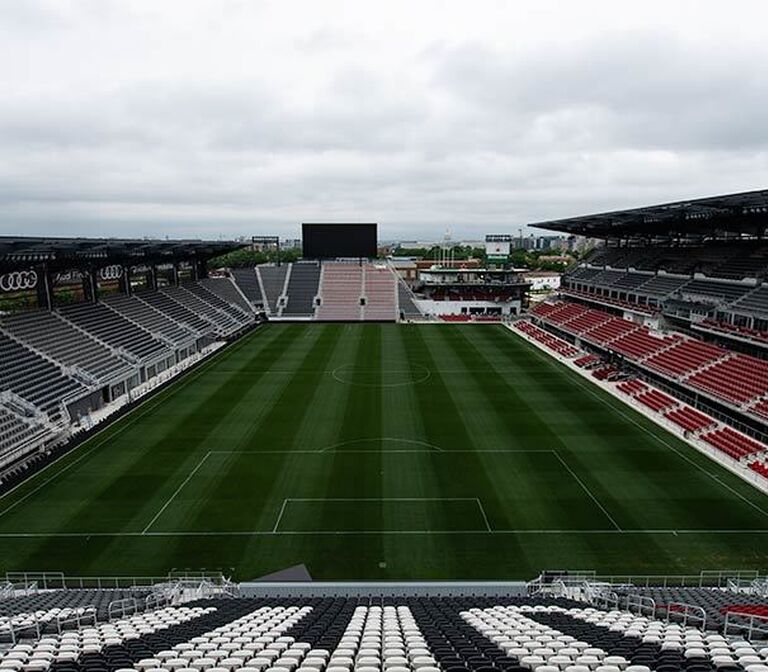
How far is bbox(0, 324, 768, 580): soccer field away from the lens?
795 inches

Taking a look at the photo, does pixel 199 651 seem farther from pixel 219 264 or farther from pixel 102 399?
pixel 219 264

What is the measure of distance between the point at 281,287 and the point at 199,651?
261ft

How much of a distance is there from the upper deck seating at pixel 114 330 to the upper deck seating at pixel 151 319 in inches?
59.6

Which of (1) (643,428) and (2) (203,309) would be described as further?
(2) (203,309)

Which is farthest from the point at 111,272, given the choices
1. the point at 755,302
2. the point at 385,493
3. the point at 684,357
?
the point at 755,302

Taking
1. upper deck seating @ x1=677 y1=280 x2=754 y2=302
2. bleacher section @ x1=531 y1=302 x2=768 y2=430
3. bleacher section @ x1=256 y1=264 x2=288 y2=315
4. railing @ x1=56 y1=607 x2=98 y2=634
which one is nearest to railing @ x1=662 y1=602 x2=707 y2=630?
railing @ x1=56 y1=607 x2=98 y2=634

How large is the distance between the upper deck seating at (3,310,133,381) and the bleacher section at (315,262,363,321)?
37315 mm

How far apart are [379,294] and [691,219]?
150 feet

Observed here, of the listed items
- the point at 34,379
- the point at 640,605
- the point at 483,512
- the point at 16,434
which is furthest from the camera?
the point at 34,379

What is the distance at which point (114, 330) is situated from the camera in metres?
48.4

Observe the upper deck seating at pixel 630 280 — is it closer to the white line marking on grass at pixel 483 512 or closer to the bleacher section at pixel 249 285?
the white line marking on grass at pixel 483 512

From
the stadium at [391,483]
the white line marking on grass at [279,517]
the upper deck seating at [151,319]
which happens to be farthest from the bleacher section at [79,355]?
the white line marking on grass at [279,517]

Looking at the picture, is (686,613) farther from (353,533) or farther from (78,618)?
(78,618)

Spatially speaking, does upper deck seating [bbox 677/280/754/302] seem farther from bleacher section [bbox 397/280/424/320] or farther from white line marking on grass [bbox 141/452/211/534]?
white line marking on grass [bbox 141/452/211/534]
